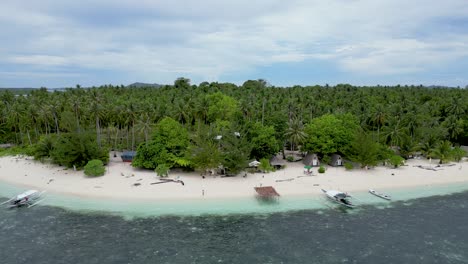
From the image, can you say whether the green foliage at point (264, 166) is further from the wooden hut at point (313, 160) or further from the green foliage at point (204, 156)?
the wooden hut at point (313, 160)

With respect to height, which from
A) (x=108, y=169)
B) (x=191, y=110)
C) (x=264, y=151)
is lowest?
(x=108, y=169)

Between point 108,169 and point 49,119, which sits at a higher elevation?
point 49,119

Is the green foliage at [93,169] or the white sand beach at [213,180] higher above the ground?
the green foliage at [93,169]

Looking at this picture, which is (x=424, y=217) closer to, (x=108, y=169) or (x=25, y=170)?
(x=108, y=169)

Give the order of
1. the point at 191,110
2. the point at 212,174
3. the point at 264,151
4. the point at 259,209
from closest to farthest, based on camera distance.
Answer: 1. the point at 259,209
2. the point at 212,174
3. the point at 264,151
4. the point at 191,110

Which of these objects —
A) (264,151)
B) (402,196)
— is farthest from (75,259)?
(402,196)

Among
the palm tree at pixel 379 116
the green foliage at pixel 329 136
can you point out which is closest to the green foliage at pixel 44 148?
the green foliage at pixel 329 136
